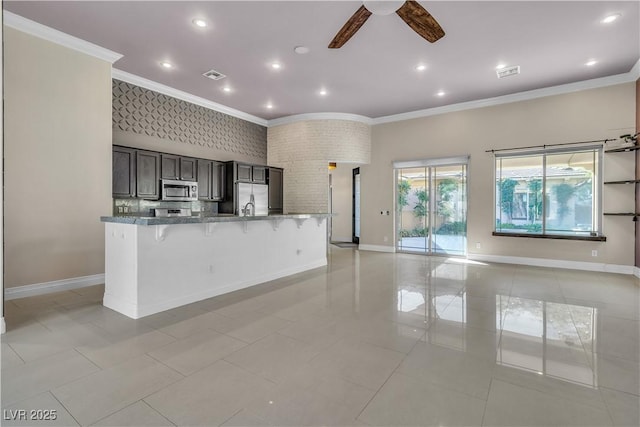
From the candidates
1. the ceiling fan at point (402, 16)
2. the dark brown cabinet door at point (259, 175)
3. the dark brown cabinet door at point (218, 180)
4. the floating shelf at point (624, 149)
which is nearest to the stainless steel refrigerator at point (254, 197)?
the dark brown cabinet door at point (259, 175)

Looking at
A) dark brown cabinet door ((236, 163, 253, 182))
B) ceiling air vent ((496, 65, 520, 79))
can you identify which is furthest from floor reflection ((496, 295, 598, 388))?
dark brown cabinet door ((236, 163, 253, 182))

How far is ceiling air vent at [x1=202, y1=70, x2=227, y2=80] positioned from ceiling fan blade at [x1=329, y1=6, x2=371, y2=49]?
2.86 meters

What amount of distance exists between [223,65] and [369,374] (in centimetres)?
517

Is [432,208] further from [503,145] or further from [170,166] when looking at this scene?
[170,166]

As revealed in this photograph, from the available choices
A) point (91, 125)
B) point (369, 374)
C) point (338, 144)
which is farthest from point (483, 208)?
point (91, 125)

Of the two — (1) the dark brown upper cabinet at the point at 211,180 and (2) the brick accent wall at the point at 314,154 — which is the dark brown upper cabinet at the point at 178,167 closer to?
(1) the dark brown upper cabinet at the point at 211,180

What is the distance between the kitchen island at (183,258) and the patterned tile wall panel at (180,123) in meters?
2.98

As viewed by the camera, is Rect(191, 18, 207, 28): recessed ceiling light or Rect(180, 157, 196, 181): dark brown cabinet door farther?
Rect(180, 157, 196, 181): dark brown cabinet door

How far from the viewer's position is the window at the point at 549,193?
6.03m

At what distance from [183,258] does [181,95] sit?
14.2ft

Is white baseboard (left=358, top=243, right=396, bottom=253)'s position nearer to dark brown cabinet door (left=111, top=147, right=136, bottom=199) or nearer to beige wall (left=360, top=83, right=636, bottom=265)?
beige wall (left=360, top=83, right=636, bottom=265)

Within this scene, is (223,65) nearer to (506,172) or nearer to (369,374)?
(369,374)

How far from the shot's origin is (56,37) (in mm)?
4211

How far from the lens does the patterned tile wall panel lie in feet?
18.4
